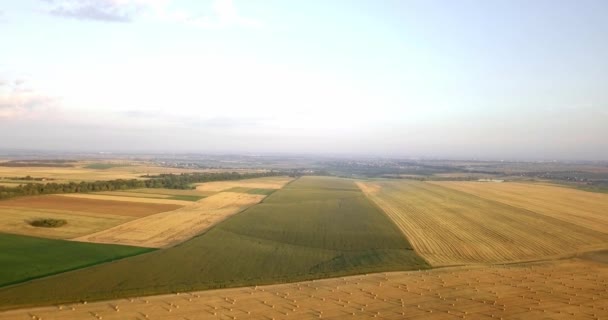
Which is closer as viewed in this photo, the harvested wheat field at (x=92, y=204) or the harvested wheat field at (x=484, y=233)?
the harvested wheat field at (x=484, y=233)

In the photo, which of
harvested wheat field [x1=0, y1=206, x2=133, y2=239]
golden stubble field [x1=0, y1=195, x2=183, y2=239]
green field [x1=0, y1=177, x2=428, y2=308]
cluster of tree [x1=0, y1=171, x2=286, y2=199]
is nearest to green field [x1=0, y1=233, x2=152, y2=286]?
green field [x1=0, y1=177, x2=428, y2=308]

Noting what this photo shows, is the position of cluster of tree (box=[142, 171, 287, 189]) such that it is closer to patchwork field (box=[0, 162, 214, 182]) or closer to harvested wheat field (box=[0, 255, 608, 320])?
patchwork field (box=[0, 162, 214, 182])

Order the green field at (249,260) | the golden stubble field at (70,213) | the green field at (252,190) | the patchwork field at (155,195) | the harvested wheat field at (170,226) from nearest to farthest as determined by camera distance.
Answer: the green field at (249,260) → the harvested wheat field at (170,226) → the golden stubble field at (70,213) → the patchwork field at (155,195) → the green field at (252,190)

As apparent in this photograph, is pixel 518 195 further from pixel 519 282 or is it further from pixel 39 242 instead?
pixel 39 242

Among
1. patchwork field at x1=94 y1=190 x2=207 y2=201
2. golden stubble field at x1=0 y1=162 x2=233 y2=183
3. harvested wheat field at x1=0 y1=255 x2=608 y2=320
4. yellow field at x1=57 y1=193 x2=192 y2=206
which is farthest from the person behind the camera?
golden stubble field at x1=0 y1=162 x2=233 y2=183

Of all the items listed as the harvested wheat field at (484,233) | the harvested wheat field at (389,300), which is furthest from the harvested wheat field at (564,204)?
the harvested wheat field at (389,300)

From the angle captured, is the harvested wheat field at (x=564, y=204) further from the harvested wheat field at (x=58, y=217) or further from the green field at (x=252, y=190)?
the harvested wheat field at (x=58, y=217)

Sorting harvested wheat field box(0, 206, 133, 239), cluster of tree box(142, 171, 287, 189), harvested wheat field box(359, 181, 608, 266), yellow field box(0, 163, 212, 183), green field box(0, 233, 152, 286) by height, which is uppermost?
yellow field box(0, 163, 212, 183)
